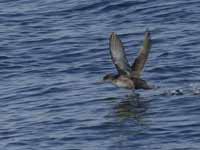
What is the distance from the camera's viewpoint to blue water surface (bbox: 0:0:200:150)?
1745 centimetres

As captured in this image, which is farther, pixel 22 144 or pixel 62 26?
pixel 62 26

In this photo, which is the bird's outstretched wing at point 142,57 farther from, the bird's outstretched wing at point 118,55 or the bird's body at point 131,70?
the bird's outstretched wing at point 118,55

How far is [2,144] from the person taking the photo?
17359 mm

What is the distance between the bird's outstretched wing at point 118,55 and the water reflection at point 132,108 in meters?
0.62

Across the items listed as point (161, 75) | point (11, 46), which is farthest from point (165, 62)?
point (11, 46)

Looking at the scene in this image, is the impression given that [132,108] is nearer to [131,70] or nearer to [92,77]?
[131,70]

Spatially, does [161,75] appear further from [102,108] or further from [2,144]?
[2,144]

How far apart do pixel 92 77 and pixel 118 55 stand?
2440 millimetres

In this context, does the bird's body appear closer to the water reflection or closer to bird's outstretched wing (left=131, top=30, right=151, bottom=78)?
bird's outstretched wing (left=131, top=30, right=151, bottom=78)

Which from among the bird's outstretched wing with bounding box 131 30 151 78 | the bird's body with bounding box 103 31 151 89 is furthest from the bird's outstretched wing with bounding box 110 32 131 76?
the bird's outstretched wing with bounding box 131 30 151 78

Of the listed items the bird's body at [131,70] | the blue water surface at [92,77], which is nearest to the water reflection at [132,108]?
the blue water surface at [92,77]

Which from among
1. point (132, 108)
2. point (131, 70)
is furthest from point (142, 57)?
point (132, 108)

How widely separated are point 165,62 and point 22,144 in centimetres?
584

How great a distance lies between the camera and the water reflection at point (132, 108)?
18.6 m
